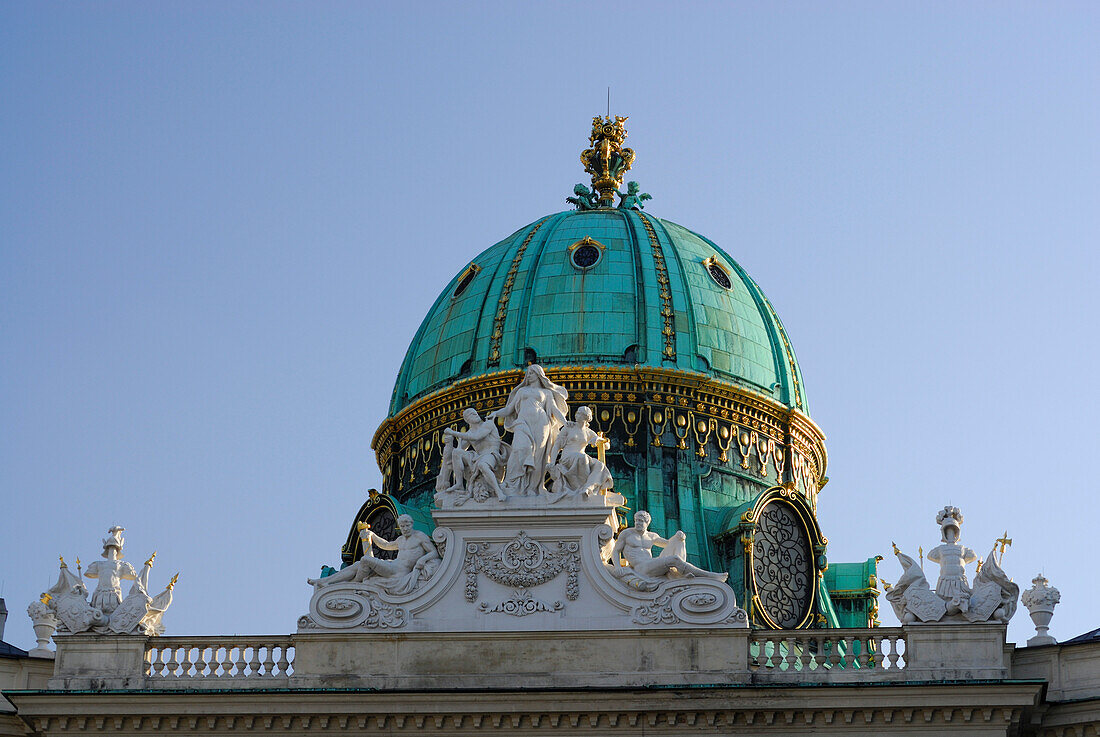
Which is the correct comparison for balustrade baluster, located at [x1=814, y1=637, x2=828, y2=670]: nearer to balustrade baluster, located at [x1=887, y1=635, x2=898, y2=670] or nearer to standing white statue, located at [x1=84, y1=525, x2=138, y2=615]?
Result: balustrade baluster, located at [x1=887, y1=635, x2=898, y2=670]

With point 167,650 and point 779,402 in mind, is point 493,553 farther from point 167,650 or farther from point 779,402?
point 779,402

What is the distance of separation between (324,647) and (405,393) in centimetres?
1093

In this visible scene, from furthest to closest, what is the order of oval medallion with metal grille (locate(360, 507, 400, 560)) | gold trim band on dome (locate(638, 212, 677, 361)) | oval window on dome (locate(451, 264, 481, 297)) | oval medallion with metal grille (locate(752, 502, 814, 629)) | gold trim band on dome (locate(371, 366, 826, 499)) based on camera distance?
oval window on dome (locate(451, 264, 481, 297)) → gold trim band on dome (locate(638, 212, 677, 361)) → gold trim band on dome (locate(371, 366, 826, 499)) → oval medallion with metal grille (locate(360, 507, 400, 560)) → oval medallion with metal grille (locate(752, 502, 814, 629))

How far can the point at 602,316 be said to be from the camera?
42.1m

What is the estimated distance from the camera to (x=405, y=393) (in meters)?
43.6

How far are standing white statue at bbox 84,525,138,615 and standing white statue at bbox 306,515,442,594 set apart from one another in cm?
298

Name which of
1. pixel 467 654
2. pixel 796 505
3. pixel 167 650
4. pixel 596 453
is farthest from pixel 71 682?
pixel 796 505

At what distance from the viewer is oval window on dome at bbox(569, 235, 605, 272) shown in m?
43.1

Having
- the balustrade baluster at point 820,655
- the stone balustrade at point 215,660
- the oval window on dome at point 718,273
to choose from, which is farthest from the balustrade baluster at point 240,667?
the oval window on dome at point 718,273

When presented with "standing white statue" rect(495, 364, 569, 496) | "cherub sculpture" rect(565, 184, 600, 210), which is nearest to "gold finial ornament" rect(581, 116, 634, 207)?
"cherub sculpture" rect(565, 184, 600, 210)

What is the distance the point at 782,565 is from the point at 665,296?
5.66 meters

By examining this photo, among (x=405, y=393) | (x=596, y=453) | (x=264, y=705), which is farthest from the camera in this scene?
(x=405, y=393)

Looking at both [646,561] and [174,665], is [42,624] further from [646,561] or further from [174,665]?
[646,561]

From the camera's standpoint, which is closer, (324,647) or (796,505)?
(324,647)
